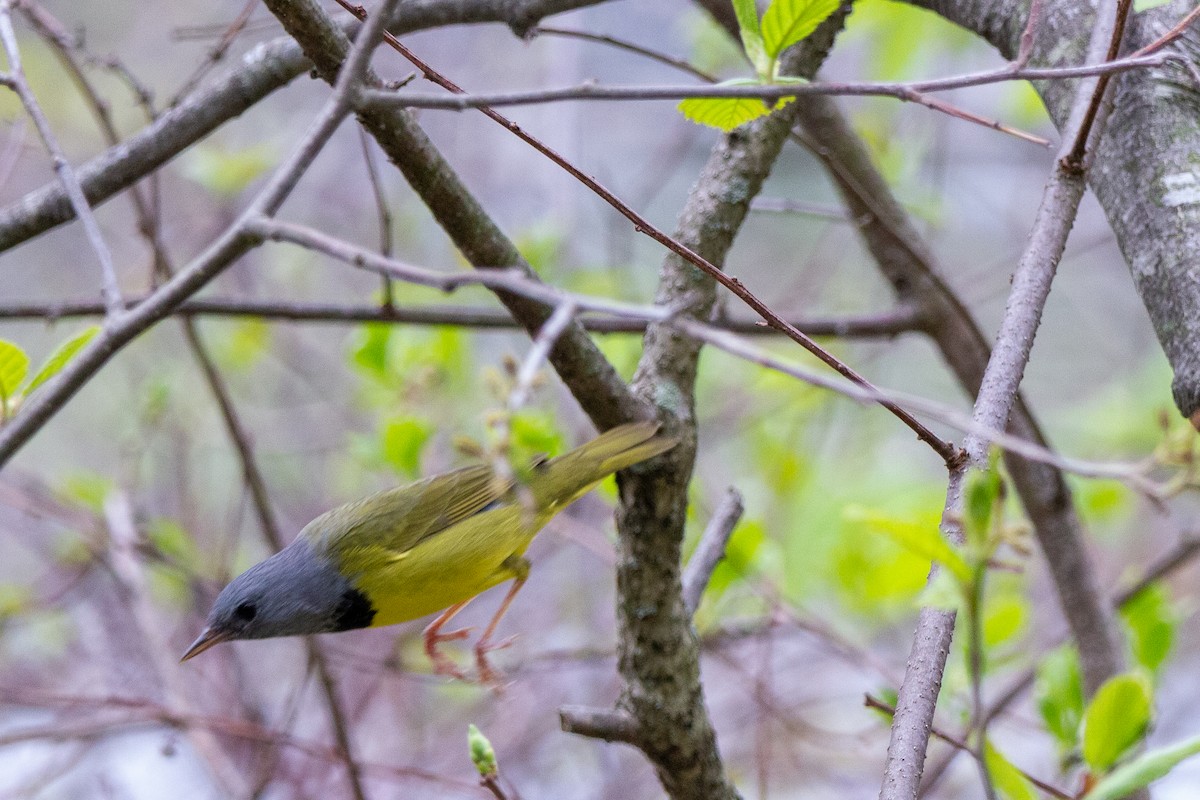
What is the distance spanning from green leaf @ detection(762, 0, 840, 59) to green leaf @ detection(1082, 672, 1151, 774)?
731 mm

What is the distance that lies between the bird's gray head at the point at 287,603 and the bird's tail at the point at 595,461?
44cm

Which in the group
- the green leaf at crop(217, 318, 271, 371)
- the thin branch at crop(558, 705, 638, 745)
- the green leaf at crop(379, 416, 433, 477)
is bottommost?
the thin branch at crop(558, 705, 638, 745)

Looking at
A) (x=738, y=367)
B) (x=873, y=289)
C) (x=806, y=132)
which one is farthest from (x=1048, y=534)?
(x=873, y=289)

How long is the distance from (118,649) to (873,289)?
130 inches

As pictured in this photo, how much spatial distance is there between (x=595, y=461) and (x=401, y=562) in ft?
2.00

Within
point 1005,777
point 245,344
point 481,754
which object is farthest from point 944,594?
point 245,344

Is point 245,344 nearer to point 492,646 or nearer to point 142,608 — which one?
point 142,608

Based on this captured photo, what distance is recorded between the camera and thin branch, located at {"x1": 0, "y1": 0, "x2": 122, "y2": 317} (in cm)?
101

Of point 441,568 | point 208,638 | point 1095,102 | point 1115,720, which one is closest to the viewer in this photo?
point 1115,720

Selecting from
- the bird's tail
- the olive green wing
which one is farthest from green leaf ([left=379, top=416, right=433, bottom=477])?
the bird's tail

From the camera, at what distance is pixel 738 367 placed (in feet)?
11.9

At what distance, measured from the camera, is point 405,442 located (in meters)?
2.17

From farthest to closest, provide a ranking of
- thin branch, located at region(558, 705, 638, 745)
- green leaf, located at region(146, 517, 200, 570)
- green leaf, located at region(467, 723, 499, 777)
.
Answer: green leaf, located at region(146, 517, 200, 570) < thin branch, located at region(558, 705, 638, 745) < green leaf, located at region(467, 723, 499, 777)

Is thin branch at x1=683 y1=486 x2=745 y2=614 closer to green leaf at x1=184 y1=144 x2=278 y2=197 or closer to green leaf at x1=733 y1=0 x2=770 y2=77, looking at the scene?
green leaf at x1=733 y1=0 x2=770 y2=77
